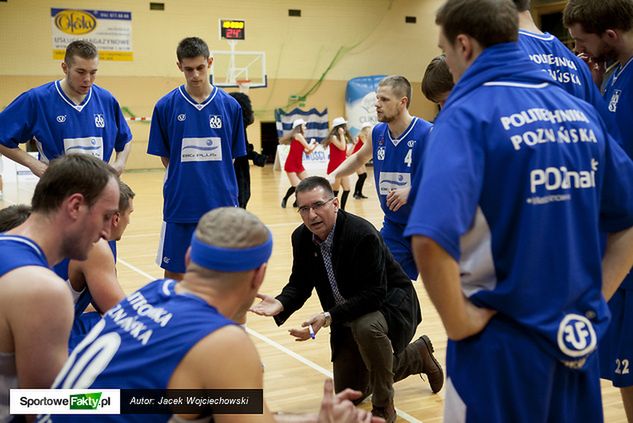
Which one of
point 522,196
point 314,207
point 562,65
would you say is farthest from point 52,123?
point 522,196

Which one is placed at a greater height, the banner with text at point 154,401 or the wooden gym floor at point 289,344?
the banner with text at point 154,401

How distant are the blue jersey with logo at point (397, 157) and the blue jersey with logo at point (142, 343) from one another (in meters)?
3.33

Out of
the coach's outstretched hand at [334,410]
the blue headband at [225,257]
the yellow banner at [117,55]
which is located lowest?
the coach's outstretched hand at [334,410]

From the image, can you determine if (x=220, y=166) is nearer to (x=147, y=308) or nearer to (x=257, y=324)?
(x=257, y=324)

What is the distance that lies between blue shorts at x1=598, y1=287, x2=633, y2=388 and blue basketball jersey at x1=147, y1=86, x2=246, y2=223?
3.35 meters

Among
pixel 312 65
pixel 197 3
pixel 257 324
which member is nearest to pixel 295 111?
pixel 312 65

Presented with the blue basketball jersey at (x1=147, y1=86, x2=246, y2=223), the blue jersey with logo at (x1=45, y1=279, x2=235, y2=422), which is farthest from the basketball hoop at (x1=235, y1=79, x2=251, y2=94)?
the blue jersey with logo at (x1=45, y1=279, x2=235, y2=422)

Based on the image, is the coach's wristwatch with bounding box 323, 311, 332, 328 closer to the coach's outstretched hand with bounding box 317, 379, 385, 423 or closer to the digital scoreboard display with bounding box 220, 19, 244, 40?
the coach's outstretched hand with bounding box 317, 379, 385, 423

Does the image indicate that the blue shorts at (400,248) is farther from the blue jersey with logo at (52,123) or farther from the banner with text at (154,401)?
the banner with text at (154,401)

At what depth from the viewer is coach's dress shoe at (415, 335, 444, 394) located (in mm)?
4797

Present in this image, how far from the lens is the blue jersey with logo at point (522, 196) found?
192 cm

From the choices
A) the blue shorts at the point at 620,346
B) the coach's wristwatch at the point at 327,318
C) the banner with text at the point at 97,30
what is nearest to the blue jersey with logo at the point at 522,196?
the blue shorts at the point at 620,346

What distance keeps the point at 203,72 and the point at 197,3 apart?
19376 millimetres

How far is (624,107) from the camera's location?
10.5 ft
